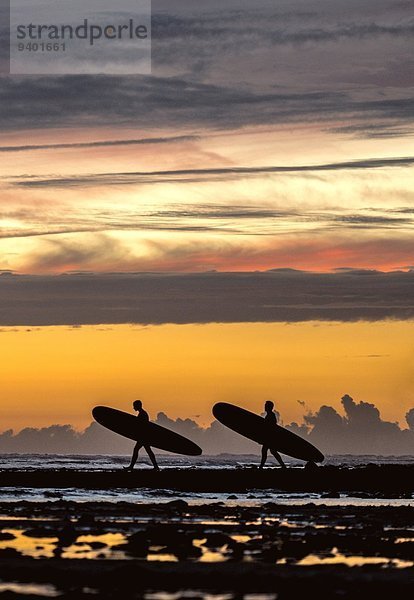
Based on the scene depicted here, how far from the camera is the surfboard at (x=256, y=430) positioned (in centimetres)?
A: 4878

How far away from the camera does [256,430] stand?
4894 cm

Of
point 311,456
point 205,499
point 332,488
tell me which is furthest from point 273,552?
point 311,456

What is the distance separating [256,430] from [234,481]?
5.32 metres

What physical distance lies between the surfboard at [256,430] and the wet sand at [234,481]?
2.21 meters

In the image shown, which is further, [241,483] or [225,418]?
[225,418]

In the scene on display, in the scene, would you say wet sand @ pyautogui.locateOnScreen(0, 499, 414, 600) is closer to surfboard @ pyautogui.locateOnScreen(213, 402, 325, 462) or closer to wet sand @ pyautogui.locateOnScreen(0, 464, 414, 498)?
wet sand @ pyautogui.locateOnScreen(0, 464, 414, 498)

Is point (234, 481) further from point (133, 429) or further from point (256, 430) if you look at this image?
point (133, 429)

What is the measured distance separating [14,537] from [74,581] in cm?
624

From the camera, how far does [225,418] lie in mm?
51656

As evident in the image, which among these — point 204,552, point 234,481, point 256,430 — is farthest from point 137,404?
point 204,552

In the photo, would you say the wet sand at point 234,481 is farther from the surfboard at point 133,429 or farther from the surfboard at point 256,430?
the surfboard at point 133,429

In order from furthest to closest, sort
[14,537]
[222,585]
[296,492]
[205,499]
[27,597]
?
1. [296,492]
2. [205,499]
3. [14,537]
4. [222,585]
5. [27,597]

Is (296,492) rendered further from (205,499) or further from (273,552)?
(273,552)

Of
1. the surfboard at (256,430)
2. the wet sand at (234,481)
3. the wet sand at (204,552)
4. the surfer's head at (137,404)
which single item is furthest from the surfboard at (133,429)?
the wet sand at (204,552)
